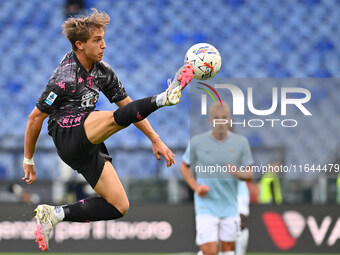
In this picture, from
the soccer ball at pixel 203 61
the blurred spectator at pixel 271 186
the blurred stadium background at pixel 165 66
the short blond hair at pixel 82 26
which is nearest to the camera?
the short blond hair at pixel 82 26

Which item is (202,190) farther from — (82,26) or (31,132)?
(82,26)

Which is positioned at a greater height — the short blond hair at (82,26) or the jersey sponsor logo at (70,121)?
the short blond hair at (82,26)

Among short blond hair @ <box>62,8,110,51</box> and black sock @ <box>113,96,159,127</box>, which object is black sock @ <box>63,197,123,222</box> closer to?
black sock @ <box>113,96,159,127</box>

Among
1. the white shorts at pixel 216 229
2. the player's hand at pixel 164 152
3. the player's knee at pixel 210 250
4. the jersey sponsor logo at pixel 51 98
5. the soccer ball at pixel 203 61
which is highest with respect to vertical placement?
the soccer ball at pixel 203 61

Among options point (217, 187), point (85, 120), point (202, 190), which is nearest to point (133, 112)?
point (85, 120)

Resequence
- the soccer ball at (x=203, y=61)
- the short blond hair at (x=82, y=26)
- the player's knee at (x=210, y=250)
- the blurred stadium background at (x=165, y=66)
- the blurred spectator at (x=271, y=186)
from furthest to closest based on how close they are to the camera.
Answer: the blurred spectator at (x=271, y=186) < the blurred stadium background at (x=165, y=66) < the player's knee at (x=210, y=250) < the soccer ball at (x=203, y=61) < the short blond hair at (x=82, y=26)

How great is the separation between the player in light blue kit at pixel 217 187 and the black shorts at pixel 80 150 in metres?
1.57

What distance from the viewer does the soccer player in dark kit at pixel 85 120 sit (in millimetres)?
4445

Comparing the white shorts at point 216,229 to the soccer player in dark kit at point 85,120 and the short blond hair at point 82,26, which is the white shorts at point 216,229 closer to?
the soccer player in dark kit at point 85,120

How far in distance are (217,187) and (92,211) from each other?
1.76 metres

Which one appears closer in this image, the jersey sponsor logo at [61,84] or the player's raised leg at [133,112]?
the player's raised leg at [133,112]

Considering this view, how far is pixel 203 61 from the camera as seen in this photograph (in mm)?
4738

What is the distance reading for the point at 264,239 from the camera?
28.5 feet

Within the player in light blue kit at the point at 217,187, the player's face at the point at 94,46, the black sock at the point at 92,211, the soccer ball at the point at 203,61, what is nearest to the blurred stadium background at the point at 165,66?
the player in light blue kit at the point at 217,187
